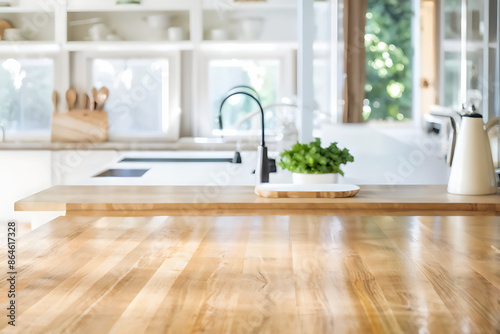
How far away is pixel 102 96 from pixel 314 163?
3226 mm

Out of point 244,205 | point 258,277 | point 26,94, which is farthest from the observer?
point 26,94

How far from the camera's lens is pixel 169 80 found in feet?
17.3

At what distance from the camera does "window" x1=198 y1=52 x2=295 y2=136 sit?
5.25 metres

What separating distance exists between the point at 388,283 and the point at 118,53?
455 cm

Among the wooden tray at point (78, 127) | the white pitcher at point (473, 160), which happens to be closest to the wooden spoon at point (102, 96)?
the wooden tray at point (78, 127)

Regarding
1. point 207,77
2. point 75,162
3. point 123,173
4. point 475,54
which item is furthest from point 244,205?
Answer: point 207,77

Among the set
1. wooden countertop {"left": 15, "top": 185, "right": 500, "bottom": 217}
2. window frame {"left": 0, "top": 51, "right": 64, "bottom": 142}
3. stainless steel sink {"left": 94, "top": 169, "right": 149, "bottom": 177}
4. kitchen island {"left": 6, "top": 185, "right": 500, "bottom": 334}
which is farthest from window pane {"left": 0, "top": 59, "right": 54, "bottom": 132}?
kitchen island {"left": 6, "top": 185, "right": 500, "bottom": 334}

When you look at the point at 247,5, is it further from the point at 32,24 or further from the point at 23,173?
the point at 23,173

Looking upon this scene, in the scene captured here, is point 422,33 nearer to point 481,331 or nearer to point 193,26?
point 193,26

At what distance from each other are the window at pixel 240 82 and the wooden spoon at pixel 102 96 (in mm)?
754

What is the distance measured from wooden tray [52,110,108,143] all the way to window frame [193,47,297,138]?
744mm

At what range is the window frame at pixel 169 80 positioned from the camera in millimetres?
5238

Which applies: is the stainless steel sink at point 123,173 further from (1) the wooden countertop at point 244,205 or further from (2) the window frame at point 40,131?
(2) the window frame at point 40,131

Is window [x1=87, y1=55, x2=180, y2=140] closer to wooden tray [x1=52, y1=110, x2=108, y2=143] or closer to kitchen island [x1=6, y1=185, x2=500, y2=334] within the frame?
wooden tray [x1=52, y1=110, x2=108, y2=143]
